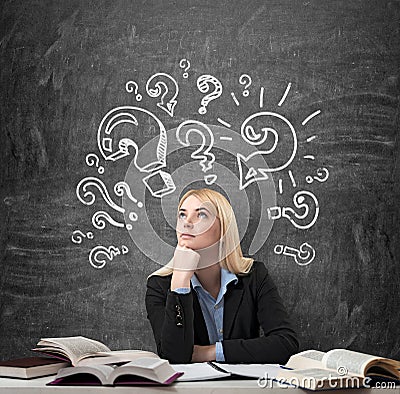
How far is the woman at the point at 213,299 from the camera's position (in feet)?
8.36

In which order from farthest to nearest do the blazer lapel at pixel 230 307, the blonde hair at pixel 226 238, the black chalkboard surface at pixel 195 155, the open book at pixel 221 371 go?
1. the black chalkboard surface at pixel 195 155
2. the blonde hair at pixel 226 238
3. the blazer lapel at pixel 230 307
4. the open book at pixel 221 371

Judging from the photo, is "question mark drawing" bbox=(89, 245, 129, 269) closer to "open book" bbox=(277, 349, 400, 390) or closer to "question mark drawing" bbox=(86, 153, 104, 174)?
"question mark drawing" bbox=(86, 153, 104, 174)

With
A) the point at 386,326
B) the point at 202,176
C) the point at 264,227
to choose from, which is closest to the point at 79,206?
the point at 202,176

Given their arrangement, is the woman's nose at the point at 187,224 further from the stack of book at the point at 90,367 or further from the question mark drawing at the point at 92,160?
the stack of book at the point at 90,367

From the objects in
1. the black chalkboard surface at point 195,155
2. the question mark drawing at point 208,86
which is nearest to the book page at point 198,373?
the black chalkboard surface at point 195,155

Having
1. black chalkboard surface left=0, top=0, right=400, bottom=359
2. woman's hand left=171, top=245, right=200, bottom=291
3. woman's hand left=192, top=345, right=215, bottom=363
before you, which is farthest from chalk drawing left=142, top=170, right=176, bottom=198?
woman's hand left=192, top=345, right=215, bottom=363

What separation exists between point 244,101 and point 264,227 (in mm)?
586

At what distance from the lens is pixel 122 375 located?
1991 millimetres

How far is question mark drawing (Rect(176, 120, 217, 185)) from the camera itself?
3191mm

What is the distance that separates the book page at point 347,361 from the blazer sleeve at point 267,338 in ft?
1.35

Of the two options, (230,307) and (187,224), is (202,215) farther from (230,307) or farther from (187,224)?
(230,307)

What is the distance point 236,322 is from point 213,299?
0.44 feet

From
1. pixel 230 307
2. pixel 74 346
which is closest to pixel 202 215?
pixel 230 307

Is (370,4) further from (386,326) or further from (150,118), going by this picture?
(386,326)
